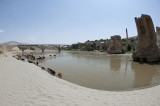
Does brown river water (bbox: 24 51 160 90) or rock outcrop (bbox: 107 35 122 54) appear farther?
rock outcrop (bbox: 107 35 122 54)

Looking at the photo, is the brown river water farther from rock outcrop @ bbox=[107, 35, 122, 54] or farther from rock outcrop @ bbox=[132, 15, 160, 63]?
rock outcrop @ bbox=[107, 35, 122, 54]

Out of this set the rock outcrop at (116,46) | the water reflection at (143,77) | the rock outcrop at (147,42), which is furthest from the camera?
the rock outcrop at (116,46)

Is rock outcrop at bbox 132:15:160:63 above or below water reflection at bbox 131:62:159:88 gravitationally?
above

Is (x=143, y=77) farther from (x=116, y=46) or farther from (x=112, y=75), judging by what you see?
(x=116, y=46)

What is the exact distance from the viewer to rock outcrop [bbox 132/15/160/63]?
24.2 metres

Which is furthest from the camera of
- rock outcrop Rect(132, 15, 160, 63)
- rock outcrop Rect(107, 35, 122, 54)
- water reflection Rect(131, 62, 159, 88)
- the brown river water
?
rock outcrop Rect(107, 35, 122, 54)

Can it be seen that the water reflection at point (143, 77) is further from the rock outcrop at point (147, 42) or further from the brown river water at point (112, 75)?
the rock outcrop at point (147, 42)

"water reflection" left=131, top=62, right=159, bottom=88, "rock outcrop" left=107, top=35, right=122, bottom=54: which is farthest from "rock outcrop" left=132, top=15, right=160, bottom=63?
"rock outcrop" left=107, top=35, right=122, bottom=54

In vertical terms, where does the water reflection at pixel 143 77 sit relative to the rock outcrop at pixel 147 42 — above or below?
below

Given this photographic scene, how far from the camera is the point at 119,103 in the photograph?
18.6 feet

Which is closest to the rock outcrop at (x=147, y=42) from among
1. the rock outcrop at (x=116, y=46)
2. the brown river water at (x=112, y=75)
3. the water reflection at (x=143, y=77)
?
the brown river water at (x=112, y=75)

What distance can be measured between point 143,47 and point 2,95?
29.3 meters

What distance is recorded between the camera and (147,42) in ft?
82.4

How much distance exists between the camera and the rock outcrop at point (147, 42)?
24172 millimetres
